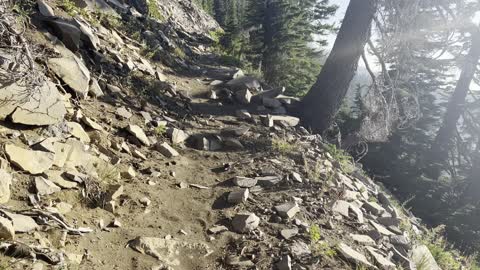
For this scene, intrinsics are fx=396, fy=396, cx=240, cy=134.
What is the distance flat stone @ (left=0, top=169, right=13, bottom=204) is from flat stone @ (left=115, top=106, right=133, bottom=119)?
2524 mm

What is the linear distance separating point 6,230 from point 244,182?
3107 mm

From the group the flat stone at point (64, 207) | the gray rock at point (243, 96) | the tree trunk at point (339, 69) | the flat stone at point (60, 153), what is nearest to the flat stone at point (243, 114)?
the gray rock at point (243, 96)

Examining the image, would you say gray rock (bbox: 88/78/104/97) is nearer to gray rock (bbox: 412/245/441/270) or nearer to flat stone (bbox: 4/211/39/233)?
flat stone (bbox: 4/211/39/233)

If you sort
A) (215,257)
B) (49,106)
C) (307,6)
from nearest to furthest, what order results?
(215,257) → (49,106) → (307,6)

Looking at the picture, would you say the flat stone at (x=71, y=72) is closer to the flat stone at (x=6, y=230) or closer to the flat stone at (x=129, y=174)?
the flat stone at (x=129, y=174)

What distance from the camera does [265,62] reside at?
56.4 feet

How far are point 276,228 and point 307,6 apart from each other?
69.5 ft

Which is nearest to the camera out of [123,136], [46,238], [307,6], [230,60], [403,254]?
[46,238]

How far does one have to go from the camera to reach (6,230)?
2.97m

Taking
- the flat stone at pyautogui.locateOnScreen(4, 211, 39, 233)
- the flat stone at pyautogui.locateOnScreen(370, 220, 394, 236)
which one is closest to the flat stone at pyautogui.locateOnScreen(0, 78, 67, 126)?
the flat stone at pyautogui.locateOnScreen(4, 211, 39, 233)

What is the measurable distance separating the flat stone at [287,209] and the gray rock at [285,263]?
2.56 feet

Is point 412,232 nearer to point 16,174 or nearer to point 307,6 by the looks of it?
point 16,174

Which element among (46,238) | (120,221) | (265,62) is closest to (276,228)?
(120,221)

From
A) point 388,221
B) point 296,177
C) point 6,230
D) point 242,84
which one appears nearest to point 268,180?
point 296,177
